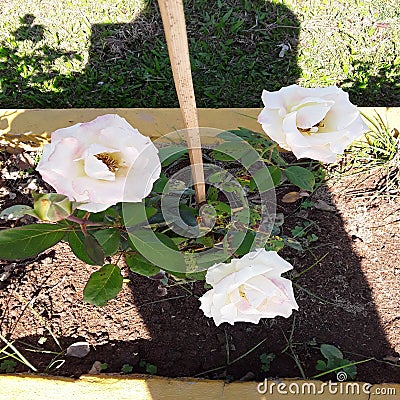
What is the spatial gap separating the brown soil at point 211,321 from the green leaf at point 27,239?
2.15ft

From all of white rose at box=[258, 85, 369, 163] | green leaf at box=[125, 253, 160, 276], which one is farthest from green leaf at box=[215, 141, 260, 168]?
green leaf at box=[125, 253, 160, 276]

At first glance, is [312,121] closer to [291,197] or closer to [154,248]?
[154,248]

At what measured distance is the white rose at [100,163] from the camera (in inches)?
36.6

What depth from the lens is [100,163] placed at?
0.92 m

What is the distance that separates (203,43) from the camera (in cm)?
257

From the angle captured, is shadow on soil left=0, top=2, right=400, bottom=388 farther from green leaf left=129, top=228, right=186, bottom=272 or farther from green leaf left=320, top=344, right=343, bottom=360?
green leaf left=129, top=228, right=186, bottom=272

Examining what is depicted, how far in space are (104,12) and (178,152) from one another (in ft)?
5.07

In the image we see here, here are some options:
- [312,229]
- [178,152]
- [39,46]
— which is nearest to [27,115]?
[39,46]

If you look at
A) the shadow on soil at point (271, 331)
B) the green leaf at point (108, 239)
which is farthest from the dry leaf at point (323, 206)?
the green leaf at point (108, 239)

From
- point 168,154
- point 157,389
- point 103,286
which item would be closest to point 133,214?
point 103,286

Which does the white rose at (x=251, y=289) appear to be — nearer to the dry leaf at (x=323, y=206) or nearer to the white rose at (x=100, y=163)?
the white rose at (x=100, y=163)

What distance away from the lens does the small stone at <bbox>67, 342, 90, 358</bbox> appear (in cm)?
170

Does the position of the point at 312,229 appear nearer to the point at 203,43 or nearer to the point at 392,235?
the point at 392,235

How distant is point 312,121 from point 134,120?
1.14 metres
